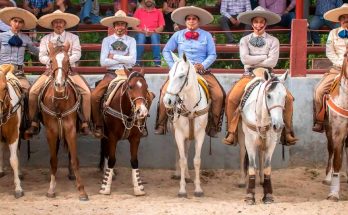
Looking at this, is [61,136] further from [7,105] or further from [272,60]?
[272,60]

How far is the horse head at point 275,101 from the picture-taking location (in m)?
10.8

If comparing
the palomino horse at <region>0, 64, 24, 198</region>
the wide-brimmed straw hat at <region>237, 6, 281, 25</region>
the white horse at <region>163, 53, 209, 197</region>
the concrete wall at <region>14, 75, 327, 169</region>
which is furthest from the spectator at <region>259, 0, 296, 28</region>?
the palomino horse at <region>0, 64, 24, 198</region>

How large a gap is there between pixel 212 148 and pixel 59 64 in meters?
3.94

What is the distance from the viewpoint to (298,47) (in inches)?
563

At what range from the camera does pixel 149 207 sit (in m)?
11.5

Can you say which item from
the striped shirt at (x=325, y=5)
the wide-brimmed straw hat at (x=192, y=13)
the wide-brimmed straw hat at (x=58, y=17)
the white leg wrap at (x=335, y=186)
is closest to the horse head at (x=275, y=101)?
the white leg wrap at (x=335, y=186)

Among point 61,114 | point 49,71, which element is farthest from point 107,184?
point 49,71

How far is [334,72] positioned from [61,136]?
446cm

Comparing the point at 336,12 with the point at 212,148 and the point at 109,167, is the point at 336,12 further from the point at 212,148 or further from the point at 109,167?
the point at 109,167

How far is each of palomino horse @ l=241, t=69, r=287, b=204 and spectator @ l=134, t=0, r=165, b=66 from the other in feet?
12.4

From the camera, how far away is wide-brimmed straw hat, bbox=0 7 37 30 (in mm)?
13039

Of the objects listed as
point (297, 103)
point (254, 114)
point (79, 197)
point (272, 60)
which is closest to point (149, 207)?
point (79, 197)

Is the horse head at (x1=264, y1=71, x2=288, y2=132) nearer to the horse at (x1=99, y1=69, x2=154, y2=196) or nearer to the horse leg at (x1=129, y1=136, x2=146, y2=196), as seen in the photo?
the horse at (x1=99, y1=69, x2=154, y2=196)

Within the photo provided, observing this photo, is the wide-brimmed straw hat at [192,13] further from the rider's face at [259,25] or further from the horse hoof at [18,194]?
the horse hoof at [18,194]
